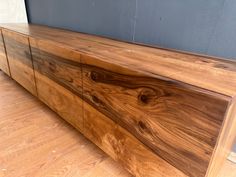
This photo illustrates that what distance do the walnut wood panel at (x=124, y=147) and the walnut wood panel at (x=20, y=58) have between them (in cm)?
64

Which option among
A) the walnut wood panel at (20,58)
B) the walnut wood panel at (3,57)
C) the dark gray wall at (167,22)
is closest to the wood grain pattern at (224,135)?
the dark gray wall at (167,22)

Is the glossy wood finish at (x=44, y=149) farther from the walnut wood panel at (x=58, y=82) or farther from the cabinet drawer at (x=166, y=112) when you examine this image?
the cabinet drawer at (x=166, y=112)

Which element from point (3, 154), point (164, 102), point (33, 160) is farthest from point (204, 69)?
point (3, 154)

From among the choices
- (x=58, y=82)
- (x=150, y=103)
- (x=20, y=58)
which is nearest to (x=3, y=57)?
(x=20, y=58)

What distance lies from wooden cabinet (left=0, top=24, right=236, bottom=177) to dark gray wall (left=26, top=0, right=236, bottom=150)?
0.09m

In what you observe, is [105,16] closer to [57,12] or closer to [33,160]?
[57,12]

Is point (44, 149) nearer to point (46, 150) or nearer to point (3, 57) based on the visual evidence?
point (46, 150)

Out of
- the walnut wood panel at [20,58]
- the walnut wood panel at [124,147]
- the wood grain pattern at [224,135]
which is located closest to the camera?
the wood grain pattern at [224,135]

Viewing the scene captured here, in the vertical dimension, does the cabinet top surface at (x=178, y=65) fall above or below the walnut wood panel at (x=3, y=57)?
above

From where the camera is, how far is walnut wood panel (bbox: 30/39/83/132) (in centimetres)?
91

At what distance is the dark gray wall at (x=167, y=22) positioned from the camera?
2.52 feet

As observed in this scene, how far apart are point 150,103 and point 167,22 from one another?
516 millimetres

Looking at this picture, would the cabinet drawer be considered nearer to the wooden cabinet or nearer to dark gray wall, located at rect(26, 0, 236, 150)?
the wooden cabinet

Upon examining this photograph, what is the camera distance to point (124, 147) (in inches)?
29.1
